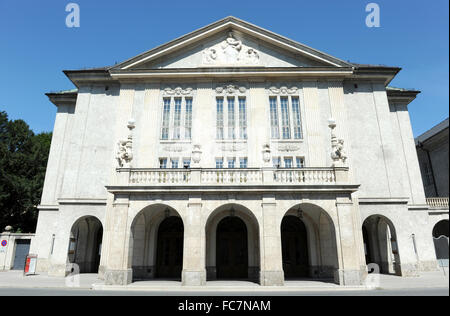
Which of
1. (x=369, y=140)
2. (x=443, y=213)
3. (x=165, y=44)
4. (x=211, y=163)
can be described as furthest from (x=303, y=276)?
(x=165, y=44)

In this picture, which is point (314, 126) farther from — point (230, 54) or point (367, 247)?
point (367, 247)

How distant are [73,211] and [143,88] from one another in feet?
35.6

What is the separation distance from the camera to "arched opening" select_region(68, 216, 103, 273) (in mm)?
22547

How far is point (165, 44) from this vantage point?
74.1 ft

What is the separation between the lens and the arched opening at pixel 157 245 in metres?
19.1

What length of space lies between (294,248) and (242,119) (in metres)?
10.3

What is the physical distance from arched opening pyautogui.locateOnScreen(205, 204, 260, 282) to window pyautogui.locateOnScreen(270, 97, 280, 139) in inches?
259

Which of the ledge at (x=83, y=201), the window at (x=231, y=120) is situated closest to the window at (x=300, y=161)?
the window at (x=231, y=120)

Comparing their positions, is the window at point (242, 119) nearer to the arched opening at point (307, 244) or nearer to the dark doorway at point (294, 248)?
the arched opening at point (307, 244)

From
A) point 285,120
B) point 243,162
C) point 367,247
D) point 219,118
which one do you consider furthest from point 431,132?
point 219,118

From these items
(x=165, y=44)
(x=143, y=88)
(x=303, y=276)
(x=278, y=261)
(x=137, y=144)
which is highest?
(x=165, y=44)

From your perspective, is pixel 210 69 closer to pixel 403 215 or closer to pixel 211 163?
pixel 211 163

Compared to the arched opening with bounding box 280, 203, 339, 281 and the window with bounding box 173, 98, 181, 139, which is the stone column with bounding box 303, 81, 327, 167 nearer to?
the arched opening with bounding box 280, 203, 339, 281

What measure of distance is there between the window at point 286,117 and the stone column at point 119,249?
11876 millimetres
